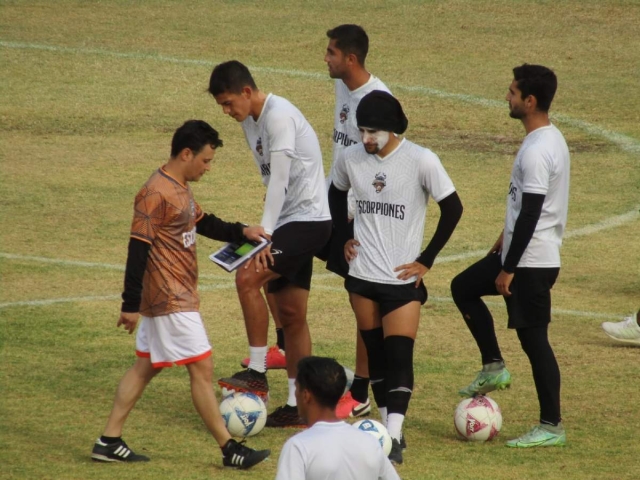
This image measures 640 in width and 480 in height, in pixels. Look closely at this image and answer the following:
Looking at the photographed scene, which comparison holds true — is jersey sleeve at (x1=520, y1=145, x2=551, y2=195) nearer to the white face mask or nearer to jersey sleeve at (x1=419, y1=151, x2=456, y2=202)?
jersey sleeve at (x1=419, y1=151, x2=456, y2=202)

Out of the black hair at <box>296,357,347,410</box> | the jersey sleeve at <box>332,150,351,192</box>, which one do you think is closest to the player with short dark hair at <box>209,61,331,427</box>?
the jersey sleeve at <box>332,150,351,192</box>

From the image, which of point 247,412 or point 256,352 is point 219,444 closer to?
point 247,412

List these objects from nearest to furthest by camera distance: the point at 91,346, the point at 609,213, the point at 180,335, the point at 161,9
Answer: the point at 180,335 → the point at 91,346 → the point at 609,213 → the point at 161,9

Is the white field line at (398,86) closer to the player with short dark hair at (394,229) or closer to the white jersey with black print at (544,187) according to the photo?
the white jersey with black print at (544,187)

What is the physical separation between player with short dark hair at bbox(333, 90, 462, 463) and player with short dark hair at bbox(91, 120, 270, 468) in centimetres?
100

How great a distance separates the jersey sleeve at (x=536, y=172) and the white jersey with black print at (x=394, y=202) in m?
0.49

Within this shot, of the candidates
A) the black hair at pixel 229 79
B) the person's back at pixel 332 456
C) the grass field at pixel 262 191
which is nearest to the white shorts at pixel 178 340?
the grass field at pixel 262 191

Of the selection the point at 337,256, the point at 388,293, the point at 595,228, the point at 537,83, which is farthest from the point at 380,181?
the point at 595,228

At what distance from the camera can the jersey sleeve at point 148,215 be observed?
7867 millimetres

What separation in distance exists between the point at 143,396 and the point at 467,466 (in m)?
2.62

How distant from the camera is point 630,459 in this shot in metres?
8.34

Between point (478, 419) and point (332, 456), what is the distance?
10.6ft

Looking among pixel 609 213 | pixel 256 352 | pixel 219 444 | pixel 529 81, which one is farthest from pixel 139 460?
pixel 609 213

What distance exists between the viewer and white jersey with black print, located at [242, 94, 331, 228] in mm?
9000
